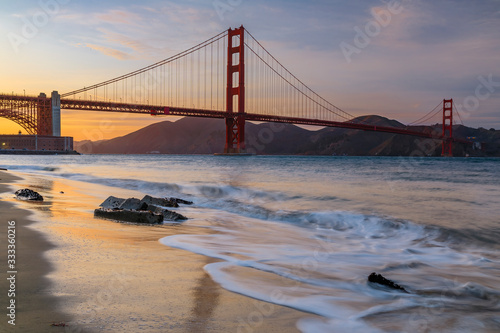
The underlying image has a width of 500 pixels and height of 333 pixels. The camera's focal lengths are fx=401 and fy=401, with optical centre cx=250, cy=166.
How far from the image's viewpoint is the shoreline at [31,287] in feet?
7.57

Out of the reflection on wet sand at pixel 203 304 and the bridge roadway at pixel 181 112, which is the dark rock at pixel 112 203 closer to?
the reflection on wet sand at pixel 203 304

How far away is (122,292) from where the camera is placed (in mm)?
2941

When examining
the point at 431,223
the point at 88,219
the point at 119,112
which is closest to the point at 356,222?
the point at 431,223

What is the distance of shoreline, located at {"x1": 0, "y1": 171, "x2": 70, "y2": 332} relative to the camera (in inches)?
90.9

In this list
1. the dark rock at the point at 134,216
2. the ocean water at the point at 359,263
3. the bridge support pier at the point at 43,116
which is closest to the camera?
the ocean water at the point at 359,263

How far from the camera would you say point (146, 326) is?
2.37 metres

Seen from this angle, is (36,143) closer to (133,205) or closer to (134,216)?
(133,205)

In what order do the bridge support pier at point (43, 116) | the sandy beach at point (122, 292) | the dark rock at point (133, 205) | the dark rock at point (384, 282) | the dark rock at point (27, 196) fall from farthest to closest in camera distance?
the bridge support pier at point (43, 116)
the dark rock at point (27, 196)
the dark rock at point (133, 205)
the dark rock at point (384, 282)
the sandy beach at point (122, 292)

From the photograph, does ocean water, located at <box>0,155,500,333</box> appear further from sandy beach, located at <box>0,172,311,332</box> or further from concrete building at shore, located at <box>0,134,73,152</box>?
concrete building at shore, located at <box>0,134,73,152</box>

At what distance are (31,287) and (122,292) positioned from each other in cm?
66

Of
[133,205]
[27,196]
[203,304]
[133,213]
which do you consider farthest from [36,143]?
[203,304]

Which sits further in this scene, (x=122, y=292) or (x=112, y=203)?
(x=112, y=203)

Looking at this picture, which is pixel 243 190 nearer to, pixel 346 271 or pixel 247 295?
pixel 346 271

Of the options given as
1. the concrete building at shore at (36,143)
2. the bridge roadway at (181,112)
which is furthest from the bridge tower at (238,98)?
the concrete building at shore at (36,143)
